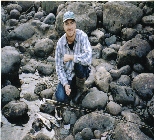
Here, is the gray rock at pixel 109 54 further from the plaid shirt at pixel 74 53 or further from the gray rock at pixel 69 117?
the gray rock at pixel 69 117

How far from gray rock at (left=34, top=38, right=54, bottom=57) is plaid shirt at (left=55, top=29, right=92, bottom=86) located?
2.28m

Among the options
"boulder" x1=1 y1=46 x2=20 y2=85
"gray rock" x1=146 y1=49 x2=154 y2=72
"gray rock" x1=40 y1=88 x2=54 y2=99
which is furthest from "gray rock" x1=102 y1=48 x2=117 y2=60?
"boulder" x1=1 y1=46 x2=20 y2=85

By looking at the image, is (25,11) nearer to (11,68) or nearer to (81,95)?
(11,68)

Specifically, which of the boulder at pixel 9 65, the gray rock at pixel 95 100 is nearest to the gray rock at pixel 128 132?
the gray rock at pixel 95 100

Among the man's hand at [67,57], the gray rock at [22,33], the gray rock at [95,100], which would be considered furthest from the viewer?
the gray rock at [22,33]

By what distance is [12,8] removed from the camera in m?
9.22

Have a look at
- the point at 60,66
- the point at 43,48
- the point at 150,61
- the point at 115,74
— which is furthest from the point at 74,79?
the point at 43,48

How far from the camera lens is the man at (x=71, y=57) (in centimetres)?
420

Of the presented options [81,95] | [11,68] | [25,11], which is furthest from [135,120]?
[25,11]

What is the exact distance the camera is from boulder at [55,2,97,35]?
7.01m

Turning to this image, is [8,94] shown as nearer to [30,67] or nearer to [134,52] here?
[30,67]

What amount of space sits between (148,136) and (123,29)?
3.51 m

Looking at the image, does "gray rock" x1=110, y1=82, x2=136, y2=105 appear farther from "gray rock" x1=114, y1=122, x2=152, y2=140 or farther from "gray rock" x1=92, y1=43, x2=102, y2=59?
"gray rock" x1=92, y1=43, x2=102, y2=59

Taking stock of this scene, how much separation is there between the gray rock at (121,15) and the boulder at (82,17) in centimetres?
45
